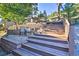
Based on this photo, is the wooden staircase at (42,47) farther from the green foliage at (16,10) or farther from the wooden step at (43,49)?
the green foliage at (16,10)

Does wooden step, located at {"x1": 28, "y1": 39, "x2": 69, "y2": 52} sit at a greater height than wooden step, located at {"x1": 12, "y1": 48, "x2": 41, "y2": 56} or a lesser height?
greater

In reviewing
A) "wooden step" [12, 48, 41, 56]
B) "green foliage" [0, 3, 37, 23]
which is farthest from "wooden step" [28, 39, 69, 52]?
"green foliage" [0, 3, 37, 23]

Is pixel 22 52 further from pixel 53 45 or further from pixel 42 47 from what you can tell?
pixel 53 45

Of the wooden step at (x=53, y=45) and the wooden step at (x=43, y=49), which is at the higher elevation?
the wooden step at (x=53, y=45)

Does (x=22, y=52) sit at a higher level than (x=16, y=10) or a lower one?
lower

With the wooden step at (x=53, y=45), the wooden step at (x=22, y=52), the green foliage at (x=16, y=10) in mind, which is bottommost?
the wooden step at (x=22, y=52)

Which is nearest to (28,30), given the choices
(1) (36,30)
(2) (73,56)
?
(1) (36,30)

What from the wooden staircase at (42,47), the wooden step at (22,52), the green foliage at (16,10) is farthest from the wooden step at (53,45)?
the green foliage at (16,10)

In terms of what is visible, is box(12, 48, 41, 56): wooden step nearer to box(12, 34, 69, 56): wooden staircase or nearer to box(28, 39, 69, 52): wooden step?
box(12, 34, 69, 56): wooden staircase

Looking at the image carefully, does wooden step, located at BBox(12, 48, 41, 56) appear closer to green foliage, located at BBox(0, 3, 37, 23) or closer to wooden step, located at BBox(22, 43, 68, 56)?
wooden step, located at BBox(22, 43, 68, 56)

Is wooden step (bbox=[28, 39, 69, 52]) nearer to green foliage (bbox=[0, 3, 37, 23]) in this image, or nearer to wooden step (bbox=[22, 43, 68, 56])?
wooden step (bbox=[22, 43, 68, 56])

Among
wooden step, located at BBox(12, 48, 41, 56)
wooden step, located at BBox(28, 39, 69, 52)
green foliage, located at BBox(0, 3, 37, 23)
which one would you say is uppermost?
green foliage, located at BBox(0, 3, 37, 23)

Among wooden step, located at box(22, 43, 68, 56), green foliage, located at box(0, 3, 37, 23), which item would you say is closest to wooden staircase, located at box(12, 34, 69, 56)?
wooden step, located at box(22, 43, 68, 56)

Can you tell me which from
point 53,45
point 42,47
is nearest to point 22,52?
point 42,47
